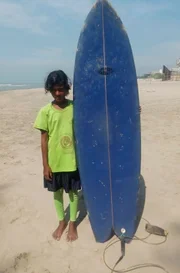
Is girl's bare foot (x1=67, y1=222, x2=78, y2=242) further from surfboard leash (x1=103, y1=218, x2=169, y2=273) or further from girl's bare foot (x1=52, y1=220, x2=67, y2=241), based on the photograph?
surfboard leash (x1=103, y1=218, x2=169, y2=273)

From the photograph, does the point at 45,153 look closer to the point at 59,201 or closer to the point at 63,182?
the point at 63,182

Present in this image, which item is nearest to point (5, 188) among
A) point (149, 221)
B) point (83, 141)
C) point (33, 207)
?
point (33, 207)

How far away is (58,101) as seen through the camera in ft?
9.04

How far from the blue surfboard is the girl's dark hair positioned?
25cm

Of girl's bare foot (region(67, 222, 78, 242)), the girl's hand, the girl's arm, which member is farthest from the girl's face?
girl's bare foot (region(67, 222, 78, 242))

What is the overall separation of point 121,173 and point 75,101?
0.86 metres

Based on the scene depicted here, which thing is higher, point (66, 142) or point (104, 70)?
point (104, 70)

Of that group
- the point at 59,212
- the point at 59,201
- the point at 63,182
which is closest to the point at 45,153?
the point at 63,182

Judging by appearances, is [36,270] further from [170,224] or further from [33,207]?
[170,224]

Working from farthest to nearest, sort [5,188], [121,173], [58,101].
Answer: [5,188]
[121,173]
[58,101]

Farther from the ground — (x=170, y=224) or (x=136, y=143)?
(x=136, y=143)

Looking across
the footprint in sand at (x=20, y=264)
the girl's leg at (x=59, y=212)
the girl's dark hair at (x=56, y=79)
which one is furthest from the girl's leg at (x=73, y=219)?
the girl's dark hair at (x=56, y=79)

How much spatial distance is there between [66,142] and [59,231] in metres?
0.98

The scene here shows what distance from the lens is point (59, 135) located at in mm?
2781
